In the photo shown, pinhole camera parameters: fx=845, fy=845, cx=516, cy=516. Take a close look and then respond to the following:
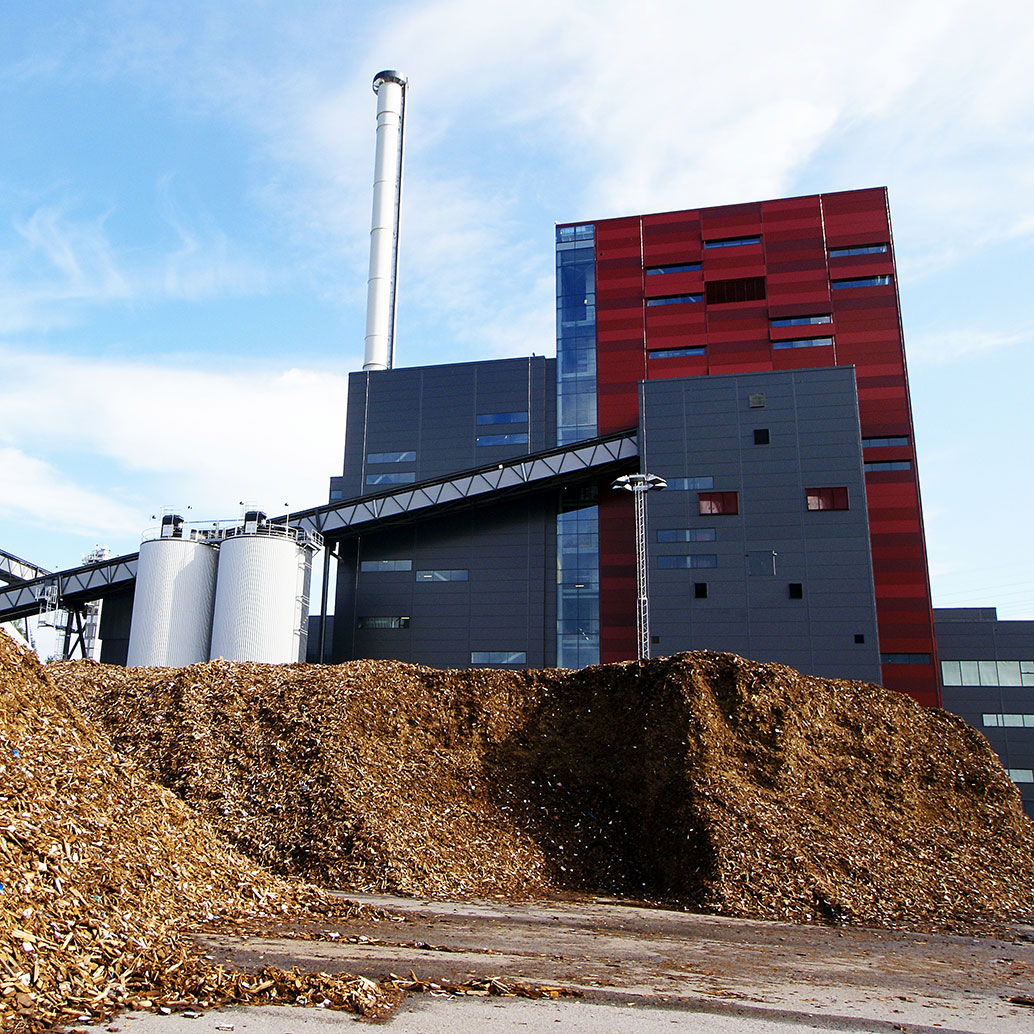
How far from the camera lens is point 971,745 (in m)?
22.7

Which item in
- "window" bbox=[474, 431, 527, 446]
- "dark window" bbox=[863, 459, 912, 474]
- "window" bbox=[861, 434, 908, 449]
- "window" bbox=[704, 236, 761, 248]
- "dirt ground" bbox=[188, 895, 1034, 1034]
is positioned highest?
"window" bbox=[704, 236, 761, 248]

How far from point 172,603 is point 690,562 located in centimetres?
2735

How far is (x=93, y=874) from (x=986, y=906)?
16.1 metres

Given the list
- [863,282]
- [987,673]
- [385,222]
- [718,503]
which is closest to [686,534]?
[718,503]

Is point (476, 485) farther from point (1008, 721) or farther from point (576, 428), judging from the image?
point (1008, 721)

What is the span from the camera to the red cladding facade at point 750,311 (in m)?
50.9

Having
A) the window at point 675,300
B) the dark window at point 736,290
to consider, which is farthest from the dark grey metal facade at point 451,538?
the dark window at point 736,290

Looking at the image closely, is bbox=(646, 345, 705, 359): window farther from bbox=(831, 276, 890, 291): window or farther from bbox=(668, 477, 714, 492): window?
bbox=(668, 477, 714, 492): window

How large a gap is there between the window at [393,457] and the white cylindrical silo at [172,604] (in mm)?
13979

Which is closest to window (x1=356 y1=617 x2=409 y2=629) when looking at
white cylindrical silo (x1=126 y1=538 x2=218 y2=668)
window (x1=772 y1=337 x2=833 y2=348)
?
white cylindrical silo (x1=126 y1=538 x2=218 y2=668)

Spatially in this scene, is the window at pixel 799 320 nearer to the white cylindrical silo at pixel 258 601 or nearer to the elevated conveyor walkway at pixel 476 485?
the elevated conveyor walkway at pixel 476 485

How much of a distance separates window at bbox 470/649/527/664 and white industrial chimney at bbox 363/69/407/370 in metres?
22.8

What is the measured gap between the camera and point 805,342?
55.1m

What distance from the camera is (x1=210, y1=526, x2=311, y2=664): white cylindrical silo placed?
42.3m
